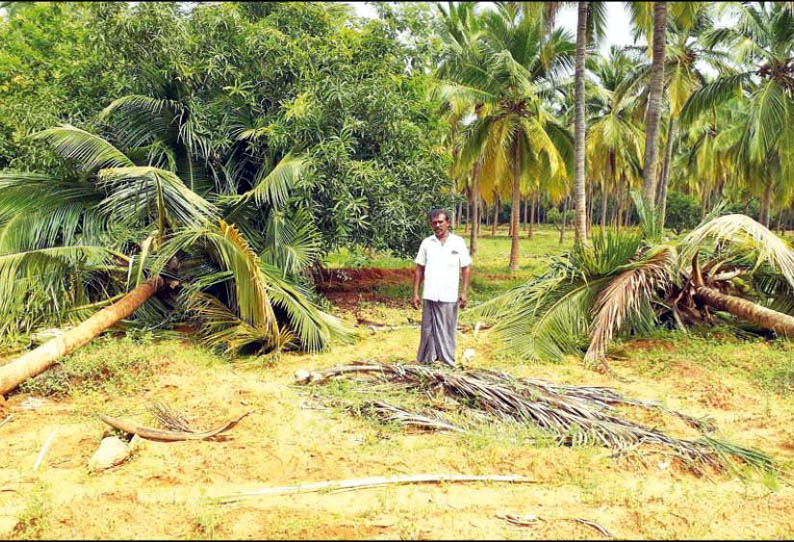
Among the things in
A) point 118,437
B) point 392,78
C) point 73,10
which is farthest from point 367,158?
point 118,437

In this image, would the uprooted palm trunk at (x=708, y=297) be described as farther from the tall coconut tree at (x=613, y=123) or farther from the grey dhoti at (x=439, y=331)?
the tall coconut tree at (x=613, y=123)

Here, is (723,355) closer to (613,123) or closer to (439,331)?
(439,331)

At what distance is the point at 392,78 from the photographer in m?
9.58

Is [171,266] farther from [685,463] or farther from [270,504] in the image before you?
[685,463]

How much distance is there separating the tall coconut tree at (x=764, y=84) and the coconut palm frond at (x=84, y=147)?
14.7 metres

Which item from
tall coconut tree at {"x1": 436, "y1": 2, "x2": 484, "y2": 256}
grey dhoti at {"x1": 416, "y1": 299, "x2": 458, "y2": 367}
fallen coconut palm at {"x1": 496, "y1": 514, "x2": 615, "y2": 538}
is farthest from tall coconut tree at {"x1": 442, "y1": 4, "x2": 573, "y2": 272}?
fallen coconut palm at {"x1": 496, "y1": 514, "x2": 615, "y2": 538}

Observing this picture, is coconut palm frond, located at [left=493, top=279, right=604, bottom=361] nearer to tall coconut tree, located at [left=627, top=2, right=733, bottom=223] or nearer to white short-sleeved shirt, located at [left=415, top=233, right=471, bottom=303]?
white short-sleeved shirt, located at [left=415, top=233, right=471, bottom=303]

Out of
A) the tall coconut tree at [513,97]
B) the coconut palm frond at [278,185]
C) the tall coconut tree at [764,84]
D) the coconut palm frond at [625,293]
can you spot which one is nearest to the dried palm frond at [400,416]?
the coconut palm frond at [625,293]

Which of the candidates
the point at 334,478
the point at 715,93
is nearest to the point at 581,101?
the point at 715,93

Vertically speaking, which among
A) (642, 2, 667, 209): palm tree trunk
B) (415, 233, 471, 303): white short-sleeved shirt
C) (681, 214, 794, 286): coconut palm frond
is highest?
(642, 2, 667, 209): palm tree trunk

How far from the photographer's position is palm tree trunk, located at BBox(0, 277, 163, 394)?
5027 mm

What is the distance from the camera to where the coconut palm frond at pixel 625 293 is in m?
6.42

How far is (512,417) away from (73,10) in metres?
10.7

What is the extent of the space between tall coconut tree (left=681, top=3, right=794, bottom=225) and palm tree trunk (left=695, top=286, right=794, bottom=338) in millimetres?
9213
